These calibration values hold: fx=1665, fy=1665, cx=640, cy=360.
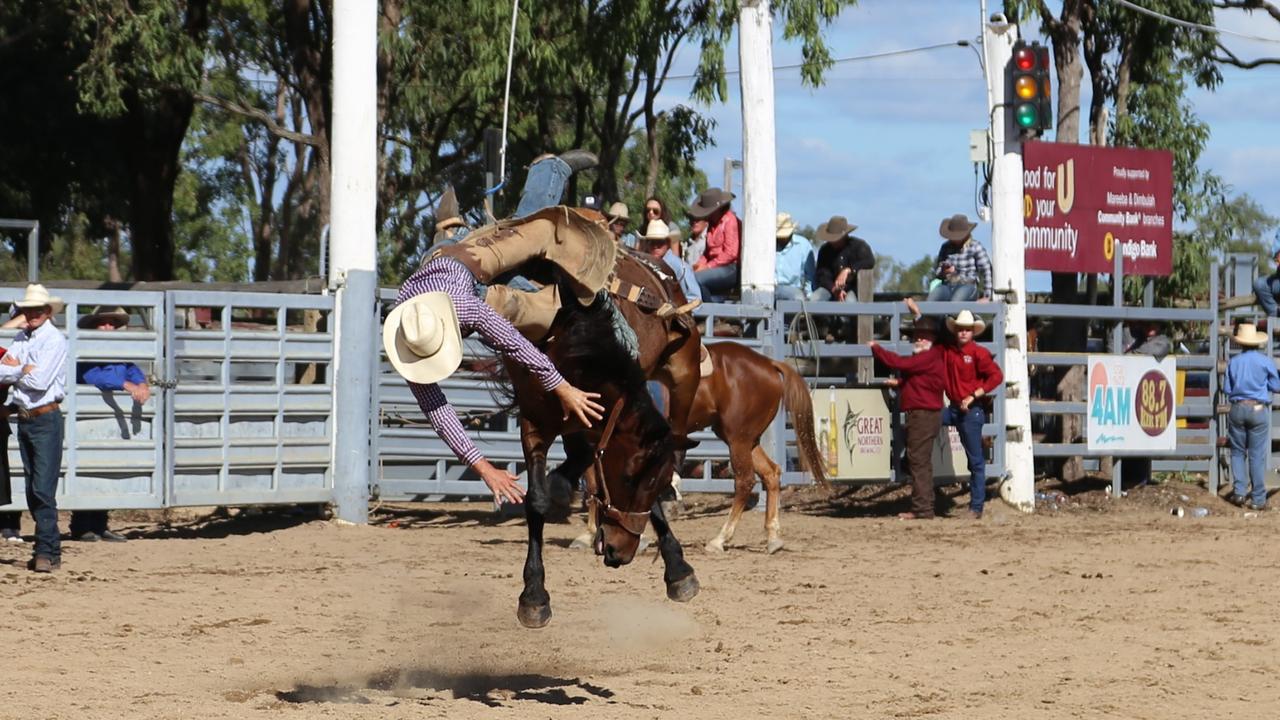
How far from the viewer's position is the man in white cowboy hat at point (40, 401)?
36.8ft

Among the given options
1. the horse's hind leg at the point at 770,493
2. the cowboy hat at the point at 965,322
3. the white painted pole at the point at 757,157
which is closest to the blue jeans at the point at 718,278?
the white painted pole at the point at 757,157

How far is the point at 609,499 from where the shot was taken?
776 centimetres

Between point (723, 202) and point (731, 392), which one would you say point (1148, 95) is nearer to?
point (723, 202)

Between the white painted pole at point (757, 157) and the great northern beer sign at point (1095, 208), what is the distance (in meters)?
2.88

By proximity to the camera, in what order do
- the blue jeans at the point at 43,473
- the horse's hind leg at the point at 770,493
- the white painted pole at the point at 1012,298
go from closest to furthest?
1. the blue jeans at the point at 43,473
2. the horse's hind leg at the point at 770,493
3. the white painted pole at the point at 1012,298

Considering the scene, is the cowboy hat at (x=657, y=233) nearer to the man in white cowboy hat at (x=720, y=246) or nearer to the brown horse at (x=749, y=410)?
the brown horse at (x=749, y=410)

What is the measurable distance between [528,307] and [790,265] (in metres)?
9.55

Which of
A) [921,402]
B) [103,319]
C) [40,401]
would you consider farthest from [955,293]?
[40,401]

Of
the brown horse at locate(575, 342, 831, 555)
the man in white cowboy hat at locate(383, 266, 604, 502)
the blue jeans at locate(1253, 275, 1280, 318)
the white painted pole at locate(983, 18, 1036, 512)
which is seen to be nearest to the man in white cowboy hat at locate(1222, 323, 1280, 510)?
the blue jeans at locate(1253, 275, 1280, 318)

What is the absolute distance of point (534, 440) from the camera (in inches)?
316

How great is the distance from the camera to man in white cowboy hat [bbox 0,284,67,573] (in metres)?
11.2

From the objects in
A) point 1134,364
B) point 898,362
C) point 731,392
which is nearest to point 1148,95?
point 1134,364

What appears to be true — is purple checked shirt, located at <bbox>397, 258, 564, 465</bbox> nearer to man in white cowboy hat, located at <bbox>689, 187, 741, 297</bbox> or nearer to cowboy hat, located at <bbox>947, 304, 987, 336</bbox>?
cowboy hat, located at <bbox>947, 304, 987, 336</bbox>

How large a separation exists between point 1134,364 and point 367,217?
8.23 metres
